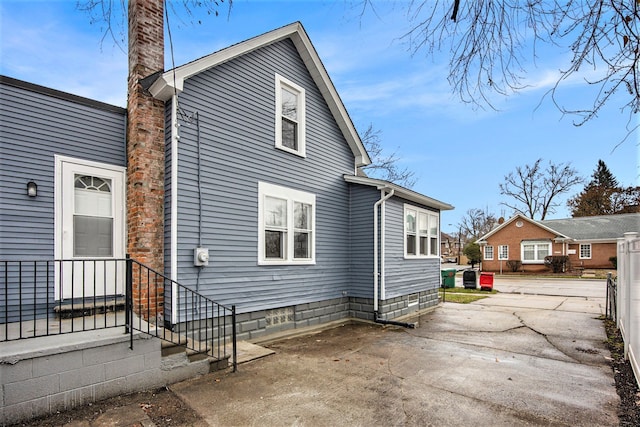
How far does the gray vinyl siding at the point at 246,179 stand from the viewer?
615 cm

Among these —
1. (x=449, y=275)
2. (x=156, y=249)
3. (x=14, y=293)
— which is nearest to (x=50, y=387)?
(x=14, y=293)

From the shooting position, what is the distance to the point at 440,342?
7117 mm

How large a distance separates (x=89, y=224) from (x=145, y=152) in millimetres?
1448

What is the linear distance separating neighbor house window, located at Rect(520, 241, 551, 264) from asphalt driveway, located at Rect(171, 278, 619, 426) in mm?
25087

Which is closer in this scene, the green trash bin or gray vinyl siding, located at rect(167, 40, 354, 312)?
gray vinyl siding, located at rect(167, 40, 354, 312)

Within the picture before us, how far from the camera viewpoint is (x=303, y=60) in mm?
8820

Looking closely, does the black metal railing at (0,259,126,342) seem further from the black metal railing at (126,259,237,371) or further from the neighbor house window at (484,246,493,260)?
the neighbor house window at (484,246,493,260)

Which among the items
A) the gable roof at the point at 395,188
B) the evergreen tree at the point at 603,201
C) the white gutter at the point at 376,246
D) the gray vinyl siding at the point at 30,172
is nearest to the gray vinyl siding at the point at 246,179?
the gable roof at the point at 395,188

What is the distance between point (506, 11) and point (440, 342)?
6006 mm

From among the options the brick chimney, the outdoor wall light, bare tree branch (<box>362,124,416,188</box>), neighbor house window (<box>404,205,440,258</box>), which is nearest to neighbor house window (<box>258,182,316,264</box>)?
the brick chimney

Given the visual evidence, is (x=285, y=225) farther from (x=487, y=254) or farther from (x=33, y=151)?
(x=487, y=254)

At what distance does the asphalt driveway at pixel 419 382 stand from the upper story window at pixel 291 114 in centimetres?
438

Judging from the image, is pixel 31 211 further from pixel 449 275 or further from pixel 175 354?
pixel 449 275

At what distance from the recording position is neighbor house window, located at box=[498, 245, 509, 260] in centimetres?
3162
